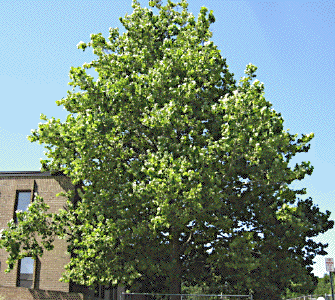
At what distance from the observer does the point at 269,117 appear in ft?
60.7

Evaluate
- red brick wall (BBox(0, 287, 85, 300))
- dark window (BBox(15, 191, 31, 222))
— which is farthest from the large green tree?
dark window (BBox(15, 191, 31, 222))

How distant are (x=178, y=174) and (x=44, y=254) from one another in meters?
13.9

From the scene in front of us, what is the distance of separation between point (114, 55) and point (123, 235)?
917 cm

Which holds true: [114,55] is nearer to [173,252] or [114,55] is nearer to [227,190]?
[227,190]

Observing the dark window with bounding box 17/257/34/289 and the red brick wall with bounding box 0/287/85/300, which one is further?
the dark window with bounding box 17/257/34/289

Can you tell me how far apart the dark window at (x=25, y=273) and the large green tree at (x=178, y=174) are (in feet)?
22.1

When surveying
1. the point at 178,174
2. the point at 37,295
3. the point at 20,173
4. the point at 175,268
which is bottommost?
the point at 37,295

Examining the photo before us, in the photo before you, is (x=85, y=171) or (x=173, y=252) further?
(x=173, y=252)

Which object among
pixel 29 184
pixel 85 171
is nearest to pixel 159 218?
pixel 85 171

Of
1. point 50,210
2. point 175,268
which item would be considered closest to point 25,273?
point 50,210

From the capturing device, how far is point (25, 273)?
27141mm

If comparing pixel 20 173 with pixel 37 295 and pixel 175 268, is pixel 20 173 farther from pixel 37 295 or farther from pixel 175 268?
pixel 175 268

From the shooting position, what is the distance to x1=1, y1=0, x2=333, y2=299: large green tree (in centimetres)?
1808

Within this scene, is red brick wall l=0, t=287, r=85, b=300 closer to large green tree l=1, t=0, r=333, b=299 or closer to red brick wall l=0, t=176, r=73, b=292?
red brick wall l=0, t=176, r=73, b=292
